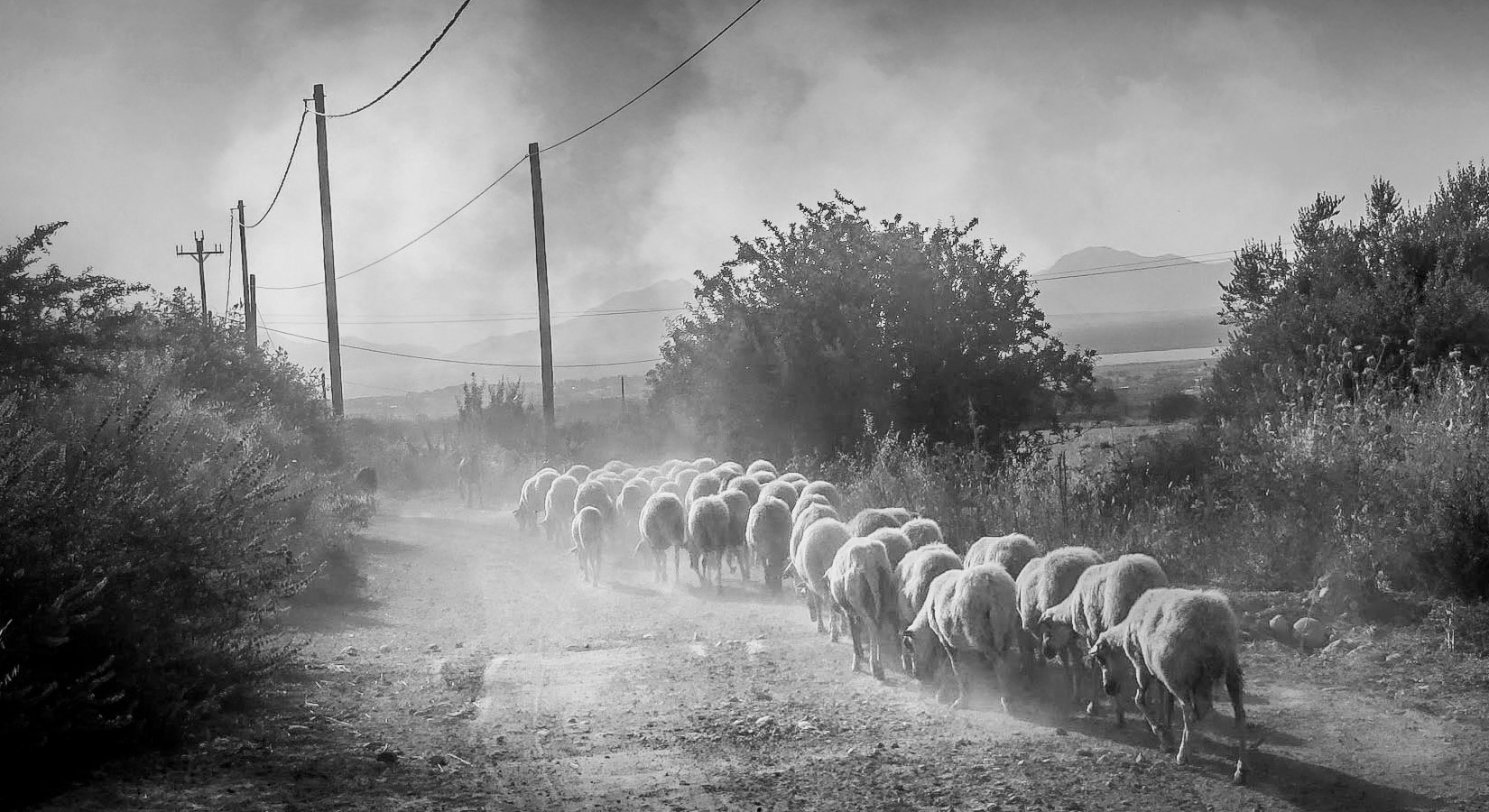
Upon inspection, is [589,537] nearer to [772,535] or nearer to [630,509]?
[630,509]

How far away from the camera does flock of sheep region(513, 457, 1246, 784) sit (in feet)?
22.9

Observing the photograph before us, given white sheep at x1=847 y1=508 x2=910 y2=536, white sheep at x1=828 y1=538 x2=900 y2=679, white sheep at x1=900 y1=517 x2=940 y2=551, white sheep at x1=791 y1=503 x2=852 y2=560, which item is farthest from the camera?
white sheep at x1=791 y1=503 x2=852 y2=560

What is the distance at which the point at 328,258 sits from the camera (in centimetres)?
3203

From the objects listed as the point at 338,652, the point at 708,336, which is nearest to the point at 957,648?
the point at 338,652

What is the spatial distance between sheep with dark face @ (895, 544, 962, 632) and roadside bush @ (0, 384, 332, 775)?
4.98m

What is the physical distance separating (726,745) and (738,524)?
27.7ft

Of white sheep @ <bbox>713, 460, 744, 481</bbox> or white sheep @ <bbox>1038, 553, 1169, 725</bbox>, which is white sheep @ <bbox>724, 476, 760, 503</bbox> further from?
white sheep @ <bbox>1038, 553, 1169, 725</bbox>

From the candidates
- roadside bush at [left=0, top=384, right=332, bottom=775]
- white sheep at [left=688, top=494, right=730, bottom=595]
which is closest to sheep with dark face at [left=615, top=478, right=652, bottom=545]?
white sheep at [left=688, top=494, right=730, bottom=595]

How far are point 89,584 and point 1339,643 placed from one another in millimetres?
9046

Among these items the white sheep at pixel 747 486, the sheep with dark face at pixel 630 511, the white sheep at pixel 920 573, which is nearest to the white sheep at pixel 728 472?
the sheep with dark face at pixel 630 511

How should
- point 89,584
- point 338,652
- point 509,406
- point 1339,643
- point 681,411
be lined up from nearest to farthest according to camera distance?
point 89,584 < point 1339,643 < point 338,652 < point 681,411 < point 509,406

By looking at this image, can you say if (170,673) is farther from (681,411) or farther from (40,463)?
(681,411)

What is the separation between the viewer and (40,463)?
7859 millimetres

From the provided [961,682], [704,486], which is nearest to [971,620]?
[961,682]
